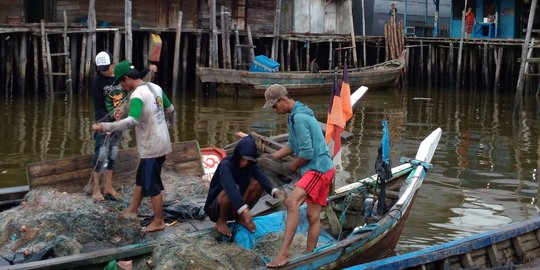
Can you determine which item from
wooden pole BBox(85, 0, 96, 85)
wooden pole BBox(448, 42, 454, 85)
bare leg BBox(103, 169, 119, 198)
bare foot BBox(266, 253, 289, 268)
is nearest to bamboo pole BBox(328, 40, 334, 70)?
wooden pole BBox(448, 42, 454, 85)

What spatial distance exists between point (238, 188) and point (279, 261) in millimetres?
792

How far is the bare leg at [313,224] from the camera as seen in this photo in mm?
6957

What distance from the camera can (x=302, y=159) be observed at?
6734 millimetres

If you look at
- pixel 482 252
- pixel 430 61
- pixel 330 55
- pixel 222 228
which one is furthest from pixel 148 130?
pixel 430 61

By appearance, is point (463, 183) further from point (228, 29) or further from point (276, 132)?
point (228, 29)

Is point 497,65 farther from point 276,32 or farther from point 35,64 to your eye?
point 35,64

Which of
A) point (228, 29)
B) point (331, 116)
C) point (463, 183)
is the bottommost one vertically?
point (463, 183)

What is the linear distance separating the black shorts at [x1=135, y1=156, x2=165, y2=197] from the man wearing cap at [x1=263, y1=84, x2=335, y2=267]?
130 centimetres

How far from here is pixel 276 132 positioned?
17766 mm

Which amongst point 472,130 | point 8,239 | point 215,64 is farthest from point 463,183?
point 215,64

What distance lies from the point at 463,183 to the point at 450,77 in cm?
1792

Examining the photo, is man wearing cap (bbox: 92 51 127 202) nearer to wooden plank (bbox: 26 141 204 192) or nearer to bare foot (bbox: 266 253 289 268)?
wooden plank (bbox: 26 141 204 192)

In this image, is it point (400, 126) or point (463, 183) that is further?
point (400, 126)

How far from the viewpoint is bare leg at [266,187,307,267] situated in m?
6.56
